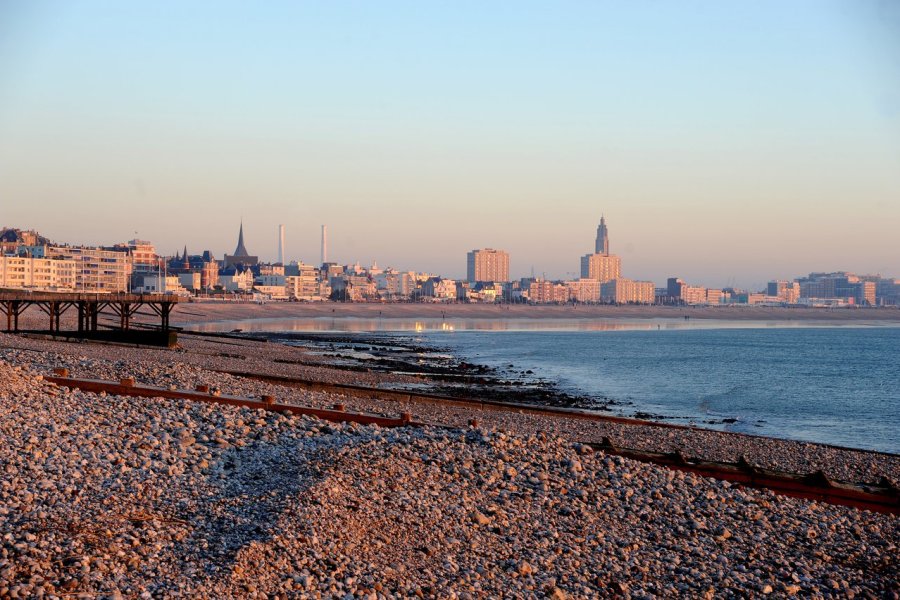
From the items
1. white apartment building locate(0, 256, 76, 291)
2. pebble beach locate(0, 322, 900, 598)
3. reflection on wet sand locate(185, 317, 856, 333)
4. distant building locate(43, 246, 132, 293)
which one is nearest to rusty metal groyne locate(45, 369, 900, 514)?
pebble beach locate(0, 322, 900, 598)

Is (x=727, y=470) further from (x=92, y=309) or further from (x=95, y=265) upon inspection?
(x=95, y=265)

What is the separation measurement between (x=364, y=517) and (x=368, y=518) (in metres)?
0.05

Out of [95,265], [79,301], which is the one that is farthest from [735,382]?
[95,265]

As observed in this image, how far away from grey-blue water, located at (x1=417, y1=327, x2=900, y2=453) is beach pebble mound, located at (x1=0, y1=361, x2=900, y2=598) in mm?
18396

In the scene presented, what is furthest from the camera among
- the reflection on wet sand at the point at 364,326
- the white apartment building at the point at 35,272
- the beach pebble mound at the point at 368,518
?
the white apartment building at the point at 35,272

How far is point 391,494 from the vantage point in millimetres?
11344

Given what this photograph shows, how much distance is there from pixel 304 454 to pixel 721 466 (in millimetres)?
6399

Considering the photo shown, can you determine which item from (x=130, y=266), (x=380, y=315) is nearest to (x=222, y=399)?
(x=380, y=315)

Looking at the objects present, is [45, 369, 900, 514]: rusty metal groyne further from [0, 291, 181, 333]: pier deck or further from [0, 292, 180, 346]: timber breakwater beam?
[0, 291, 181, 333]: pier deck

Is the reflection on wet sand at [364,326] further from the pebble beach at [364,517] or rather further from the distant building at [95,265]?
the pebble beach at [364,517]

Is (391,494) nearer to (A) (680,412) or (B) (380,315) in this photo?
(A) (680,412)

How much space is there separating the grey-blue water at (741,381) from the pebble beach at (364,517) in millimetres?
18328

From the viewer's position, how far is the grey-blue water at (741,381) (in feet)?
113

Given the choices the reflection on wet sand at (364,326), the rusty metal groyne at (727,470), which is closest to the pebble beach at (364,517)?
the rusty metal groyne at (727,470)
